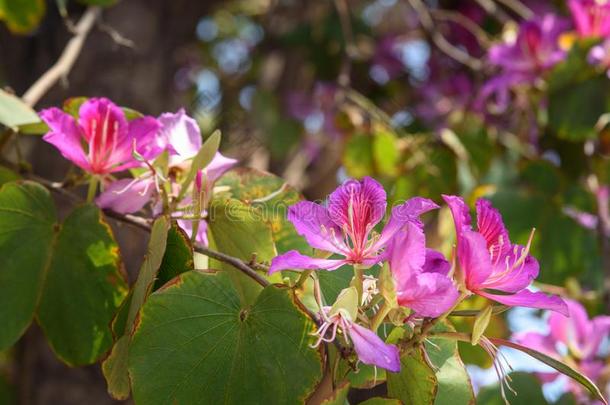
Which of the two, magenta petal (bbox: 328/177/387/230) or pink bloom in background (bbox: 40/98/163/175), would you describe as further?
pink bloom in background (bbox: 40/98/163/175)

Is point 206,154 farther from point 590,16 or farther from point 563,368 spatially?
point 590,16

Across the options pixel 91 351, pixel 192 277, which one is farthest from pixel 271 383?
pixel 91 351

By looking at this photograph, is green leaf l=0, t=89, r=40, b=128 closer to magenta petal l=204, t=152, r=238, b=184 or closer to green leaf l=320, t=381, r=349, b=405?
magenta petal l=204, t=152, r=238, b=184

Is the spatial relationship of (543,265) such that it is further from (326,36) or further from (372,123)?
(326,36)

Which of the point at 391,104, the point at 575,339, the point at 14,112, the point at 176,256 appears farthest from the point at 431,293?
the point at 391,104

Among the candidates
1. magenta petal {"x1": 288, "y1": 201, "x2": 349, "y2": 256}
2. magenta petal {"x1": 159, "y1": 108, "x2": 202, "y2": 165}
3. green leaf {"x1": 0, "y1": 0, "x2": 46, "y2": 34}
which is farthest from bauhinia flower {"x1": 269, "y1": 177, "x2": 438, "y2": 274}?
green leaf {"x1": 0, "y1": 0, "x2": 46, "y2": 34}

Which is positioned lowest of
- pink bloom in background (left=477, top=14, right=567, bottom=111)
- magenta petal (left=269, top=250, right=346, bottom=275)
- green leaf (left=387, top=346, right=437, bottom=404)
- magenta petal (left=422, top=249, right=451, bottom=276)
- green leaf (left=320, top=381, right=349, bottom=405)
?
pink bloom in background (left=477, top=14, right=567, bottom=111)
